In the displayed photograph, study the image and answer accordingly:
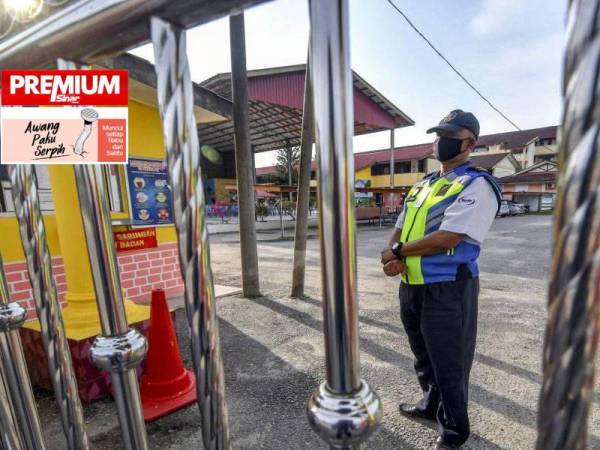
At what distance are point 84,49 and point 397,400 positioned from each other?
90.7 inches

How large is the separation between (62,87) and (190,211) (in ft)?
1.00

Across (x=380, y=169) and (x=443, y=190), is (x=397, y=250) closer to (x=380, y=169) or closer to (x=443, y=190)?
(x=443, y=190)

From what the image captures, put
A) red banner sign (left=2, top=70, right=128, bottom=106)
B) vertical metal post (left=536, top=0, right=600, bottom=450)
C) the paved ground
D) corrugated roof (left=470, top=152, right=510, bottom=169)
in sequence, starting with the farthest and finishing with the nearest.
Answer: corrugated roof (left=470, top=152, right=510, bottom=169) → the paved ground → red banner sign (left=2, top=70, right=128, bottom=106) → vertical metal post (left=536, top=0, right=600, bottom=450)

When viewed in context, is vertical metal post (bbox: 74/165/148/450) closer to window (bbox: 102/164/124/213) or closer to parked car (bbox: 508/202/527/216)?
window (bbox: 102/164/124/213)

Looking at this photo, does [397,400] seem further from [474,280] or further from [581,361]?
[581,361]

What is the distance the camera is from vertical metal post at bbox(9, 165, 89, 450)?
2.13 ft

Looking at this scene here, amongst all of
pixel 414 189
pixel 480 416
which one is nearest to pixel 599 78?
pixel 414 189

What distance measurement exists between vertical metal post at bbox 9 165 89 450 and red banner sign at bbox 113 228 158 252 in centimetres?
304

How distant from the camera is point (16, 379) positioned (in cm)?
77

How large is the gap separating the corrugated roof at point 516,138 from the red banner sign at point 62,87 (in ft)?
120

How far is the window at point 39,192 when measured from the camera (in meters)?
2.39

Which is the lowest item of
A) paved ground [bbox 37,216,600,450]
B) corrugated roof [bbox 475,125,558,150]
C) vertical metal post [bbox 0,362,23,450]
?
Answer: paved ground [bbox 37,216,600,450]

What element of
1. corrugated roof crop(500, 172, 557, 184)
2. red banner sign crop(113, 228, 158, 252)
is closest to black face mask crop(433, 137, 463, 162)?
red banner sign crop(113, 228, 158, 252)

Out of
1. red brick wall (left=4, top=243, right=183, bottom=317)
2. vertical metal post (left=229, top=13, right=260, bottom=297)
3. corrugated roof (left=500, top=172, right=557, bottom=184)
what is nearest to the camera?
red brick wall (left=4, top=243, right=183, bottom=317)
